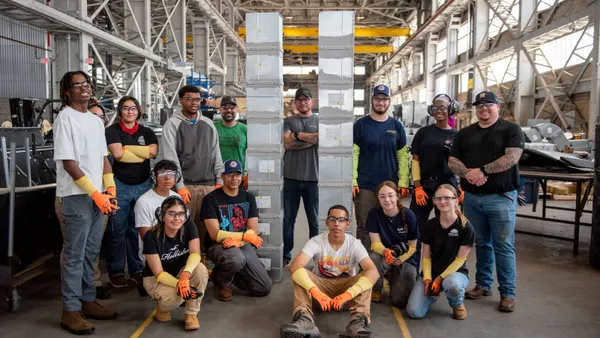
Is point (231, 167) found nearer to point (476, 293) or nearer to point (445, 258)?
point (445, 258)

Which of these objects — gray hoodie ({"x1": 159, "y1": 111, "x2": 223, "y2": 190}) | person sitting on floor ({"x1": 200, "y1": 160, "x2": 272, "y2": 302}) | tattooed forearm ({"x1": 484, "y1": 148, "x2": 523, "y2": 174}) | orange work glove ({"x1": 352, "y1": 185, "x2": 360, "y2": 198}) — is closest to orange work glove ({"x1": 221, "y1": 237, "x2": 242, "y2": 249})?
person sitting on floor ({"x1": 200, "y1": 160, "x2": 272, "y2": 302})

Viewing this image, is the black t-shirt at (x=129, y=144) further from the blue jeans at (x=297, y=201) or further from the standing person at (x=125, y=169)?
the blue jeans at (x=297, y=201)

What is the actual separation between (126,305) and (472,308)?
3.32 metres

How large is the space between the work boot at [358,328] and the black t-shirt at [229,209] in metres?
1.59

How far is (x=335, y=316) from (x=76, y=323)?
85.8 inches

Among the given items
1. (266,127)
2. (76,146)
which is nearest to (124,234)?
(76,146)

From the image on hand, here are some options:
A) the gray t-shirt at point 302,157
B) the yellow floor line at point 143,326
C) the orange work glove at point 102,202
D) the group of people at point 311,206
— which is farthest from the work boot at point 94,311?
the gray t-shirt at point 302,157

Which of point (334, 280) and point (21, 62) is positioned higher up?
point (21, 62)

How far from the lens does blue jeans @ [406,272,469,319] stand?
12.9 ft

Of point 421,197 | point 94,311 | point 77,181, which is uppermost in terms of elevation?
point 77,181

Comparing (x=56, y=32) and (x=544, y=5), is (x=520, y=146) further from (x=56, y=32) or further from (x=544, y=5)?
(x=544, y=5)

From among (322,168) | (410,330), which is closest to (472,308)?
(410,330)

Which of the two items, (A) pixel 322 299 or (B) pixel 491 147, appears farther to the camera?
(B) pixel 491 147

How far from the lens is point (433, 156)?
187 inches
